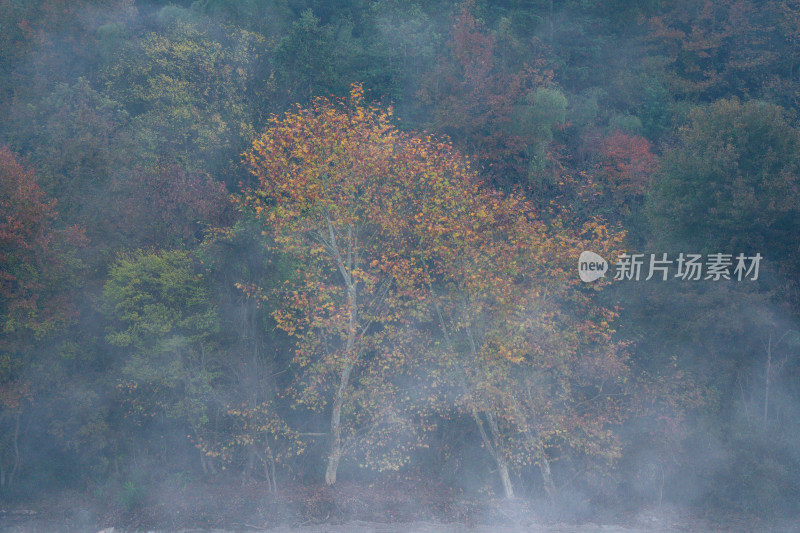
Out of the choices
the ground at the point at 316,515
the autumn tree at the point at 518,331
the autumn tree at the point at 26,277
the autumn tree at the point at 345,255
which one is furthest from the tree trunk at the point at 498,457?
the autumn tree at the point at 26,277

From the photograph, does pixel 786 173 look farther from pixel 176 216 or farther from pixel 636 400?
pixel 176 216

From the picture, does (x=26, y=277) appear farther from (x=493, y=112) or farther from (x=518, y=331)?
(x=493, y=112)

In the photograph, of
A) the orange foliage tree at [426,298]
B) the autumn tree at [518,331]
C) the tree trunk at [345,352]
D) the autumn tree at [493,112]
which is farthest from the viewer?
the autumn tree at [493,112]

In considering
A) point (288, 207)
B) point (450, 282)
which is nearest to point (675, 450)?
point (450, 282)

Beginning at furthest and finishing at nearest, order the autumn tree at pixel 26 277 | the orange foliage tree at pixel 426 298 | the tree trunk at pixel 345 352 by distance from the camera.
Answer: the tree trunk at pixel 345 352 → the autumn tree at pixel 26 277 → the orange foliage tree at pixel 426 298

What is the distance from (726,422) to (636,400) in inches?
110

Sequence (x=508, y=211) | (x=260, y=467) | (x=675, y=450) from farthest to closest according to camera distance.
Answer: (x=260, y=467), (x=675, y=450), (x=508, y=211)

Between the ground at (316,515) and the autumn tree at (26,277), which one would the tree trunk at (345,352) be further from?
the autumn tree at (26,277)

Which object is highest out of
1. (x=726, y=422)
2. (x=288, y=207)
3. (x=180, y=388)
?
(x=288, y=207)

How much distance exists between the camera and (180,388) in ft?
49.0

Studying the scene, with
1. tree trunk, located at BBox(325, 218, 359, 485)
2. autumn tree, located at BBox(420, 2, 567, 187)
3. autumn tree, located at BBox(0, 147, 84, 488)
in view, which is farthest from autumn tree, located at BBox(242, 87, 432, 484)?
autumn tree, located at BBox(420, 2, 567, 187)

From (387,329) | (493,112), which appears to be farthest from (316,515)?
(493,112)

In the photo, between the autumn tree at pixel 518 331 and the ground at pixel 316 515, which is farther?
the ground at pixel 316 515

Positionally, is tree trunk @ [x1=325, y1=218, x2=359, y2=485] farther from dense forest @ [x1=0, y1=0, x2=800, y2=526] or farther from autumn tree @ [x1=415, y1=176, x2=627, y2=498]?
autumn tree @ [x1=415, y1=176, x2=627, y2=498]
